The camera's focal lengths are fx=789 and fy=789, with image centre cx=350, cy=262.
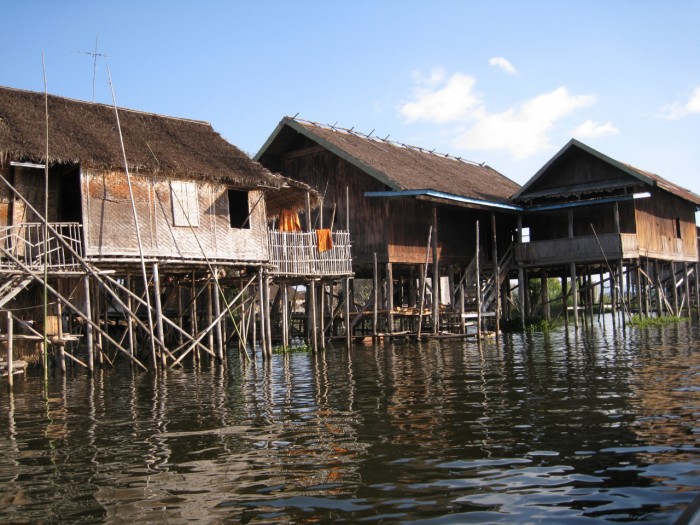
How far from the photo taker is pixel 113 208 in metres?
16.1

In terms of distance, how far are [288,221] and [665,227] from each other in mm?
14288

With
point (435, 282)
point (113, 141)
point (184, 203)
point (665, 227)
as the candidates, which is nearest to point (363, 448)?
point (184, 203)

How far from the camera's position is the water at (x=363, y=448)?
17.7 feet

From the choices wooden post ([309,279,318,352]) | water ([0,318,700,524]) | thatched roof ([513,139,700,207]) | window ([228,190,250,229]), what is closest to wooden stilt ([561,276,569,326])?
thatched roof ([513,139,700,207])

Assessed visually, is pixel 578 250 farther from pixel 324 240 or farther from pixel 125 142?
pixel 125 142

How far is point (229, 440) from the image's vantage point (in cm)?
782

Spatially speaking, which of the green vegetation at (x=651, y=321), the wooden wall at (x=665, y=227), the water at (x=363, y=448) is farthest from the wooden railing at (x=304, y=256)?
the green vegetation at (x=651, y=321)

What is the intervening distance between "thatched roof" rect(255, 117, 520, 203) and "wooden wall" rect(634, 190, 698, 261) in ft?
14.8

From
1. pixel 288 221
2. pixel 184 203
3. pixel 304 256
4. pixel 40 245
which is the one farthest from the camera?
pixel 288 221

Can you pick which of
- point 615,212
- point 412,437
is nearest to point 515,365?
point 412,437

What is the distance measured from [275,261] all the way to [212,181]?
2669 mm

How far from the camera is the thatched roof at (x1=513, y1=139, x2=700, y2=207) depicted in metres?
23.8

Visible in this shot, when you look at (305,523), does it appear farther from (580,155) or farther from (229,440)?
(580,155)

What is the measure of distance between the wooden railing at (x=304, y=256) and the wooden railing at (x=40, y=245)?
4.89 metres
